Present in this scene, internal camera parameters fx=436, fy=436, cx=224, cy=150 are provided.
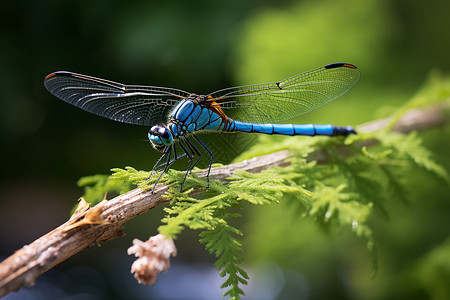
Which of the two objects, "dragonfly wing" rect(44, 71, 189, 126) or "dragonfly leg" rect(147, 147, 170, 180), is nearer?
"dragonfly leg" rect(147, 147, 170, 180)

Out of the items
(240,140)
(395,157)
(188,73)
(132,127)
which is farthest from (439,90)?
(132,127)

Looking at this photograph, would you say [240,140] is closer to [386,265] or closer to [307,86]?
[307,86]

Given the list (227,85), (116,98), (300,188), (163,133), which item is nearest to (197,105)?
(163,133)

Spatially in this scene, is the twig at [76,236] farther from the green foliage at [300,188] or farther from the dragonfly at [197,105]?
the dragonfly at [197,105]

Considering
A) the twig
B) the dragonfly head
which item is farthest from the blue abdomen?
the twig

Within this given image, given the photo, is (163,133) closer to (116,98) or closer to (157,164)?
(157,164)

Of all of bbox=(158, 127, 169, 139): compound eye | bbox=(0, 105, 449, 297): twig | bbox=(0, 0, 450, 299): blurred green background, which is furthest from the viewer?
bbox=(0, 0, 450, 299): blurred green background

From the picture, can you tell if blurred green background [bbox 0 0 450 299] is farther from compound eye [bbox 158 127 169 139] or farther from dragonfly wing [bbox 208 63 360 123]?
compound eye [bbox 158 127 169 139]
